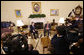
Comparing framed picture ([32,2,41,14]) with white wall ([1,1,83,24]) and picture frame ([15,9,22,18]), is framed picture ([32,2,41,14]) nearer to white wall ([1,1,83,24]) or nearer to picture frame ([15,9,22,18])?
white wall ([1,1,83,24])

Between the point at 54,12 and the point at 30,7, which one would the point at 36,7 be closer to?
the point at 30,7

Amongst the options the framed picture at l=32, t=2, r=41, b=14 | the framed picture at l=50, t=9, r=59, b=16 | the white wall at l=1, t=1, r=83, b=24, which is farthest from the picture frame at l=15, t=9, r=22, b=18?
the framed picture at l=50, t=9, r=59, b=16

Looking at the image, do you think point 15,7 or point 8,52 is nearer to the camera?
point 8,52

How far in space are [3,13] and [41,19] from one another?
13.4 feet

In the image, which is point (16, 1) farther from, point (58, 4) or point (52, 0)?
point (58, 4)

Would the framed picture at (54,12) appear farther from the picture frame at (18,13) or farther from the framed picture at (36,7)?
the picture frame at (18,13)

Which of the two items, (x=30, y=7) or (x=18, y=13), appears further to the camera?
(x=18, y=13)

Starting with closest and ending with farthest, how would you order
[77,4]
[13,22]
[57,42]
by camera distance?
1. [57,42]
2. [77,4]
3. [13,22]

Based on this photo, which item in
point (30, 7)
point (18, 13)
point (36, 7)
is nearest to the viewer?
point (36, 7)

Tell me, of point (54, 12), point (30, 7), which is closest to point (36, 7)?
point (30, 7)

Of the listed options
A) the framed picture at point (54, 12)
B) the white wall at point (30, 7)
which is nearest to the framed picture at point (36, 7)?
the white wall at point (30, 7)

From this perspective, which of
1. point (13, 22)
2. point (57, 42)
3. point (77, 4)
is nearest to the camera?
point (57, 42)

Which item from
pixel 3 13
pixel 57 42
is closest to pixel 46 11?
pixel 3 13

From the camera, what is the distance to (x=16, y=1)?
7762 mm
